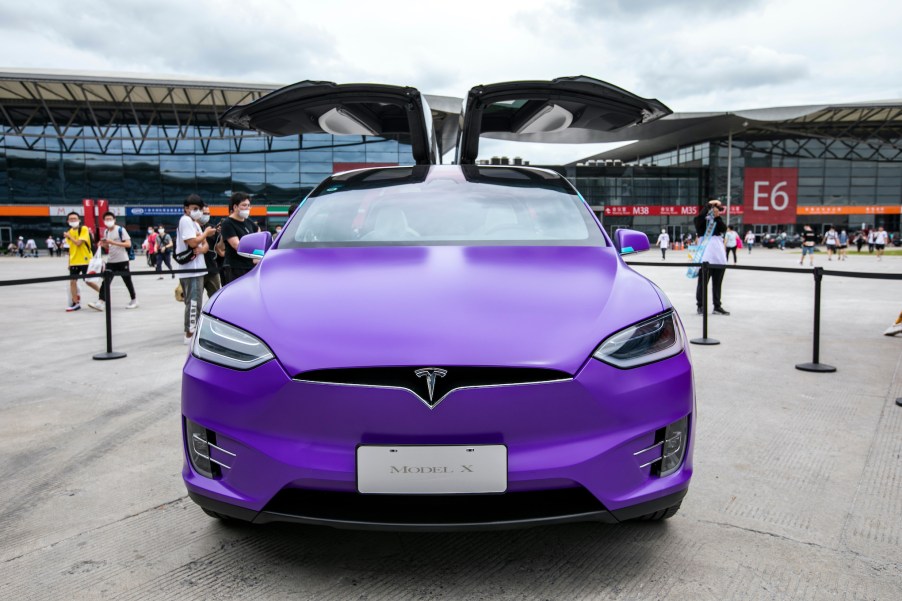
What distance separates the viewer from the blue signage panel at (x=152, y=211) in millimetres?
45875

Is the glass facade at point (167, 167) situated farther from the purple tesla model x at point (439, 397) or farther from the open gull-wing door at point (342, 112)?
the purple tesla model x at point (439, 397)

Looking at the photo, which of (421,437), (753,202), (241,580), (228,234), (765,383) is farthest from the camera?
(753,202)

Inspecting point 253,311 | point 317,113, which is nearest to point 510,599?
point 253,311

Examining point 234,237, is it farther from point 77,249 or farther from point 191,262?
point 77,249

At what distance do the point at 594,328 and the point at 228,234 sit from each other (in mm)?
5511

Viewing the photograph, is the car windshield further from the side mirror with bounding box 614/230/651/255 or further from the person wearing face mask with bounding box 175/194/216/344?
the person wearing face mask with bounding box 175/194/216/344

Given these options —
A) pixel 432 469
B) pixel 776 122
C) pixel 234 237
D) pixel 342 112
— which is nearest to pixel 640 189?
pixel 776 122

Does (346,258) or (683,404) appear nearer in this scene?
(683,404)

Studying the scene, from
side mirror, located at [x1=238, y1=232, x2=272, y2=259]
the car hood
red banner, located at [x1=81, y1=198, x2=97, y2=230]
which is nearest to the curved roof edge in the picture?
red banner, located at [x1=81, y1=198, x2=97, y2=230]

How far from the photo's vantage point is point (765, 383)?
488 centimetres

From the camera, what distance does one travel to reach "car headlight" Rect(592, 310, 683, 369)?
1.90m

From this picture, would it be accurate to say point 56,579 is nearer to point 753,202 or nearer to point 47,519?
point 47,519

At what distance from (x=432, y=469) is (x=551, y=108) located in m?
4.12

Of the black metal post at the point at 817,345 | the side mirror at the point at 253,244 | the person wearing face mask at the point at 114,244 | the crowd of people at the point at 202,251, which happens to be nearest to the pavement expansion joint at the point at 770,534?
the side mirror at the point at 253,244
